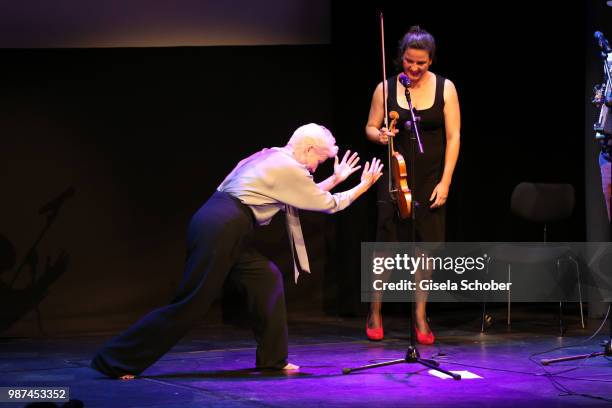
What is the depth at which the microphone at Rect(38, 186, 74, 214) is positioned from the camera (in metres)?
6.12

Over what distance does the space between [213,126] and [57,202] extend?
46.7 inches

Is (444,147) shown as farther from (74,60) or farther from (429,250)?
(74,60)

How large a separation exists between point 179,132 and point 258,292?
7.28ft

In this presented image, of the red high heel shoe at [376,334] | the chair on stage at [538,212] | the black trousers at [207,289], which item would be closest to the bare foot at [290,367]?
the black trousers at [207,289]

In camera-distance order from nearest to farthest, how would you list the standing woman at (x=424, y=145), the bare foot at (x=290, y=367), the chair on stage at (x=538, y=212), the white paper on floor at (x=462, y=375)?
1. the white paper on floor at (x=462, y=375)
2. the bare foot at (x=290, y=367)
3. the standing woman at (x=424, y=145)
4. the chair on stage at (x=538, y=212)

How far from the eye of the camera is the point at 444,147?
18.1ft

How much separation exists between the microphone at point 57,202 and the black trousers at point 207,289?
208 centimetres

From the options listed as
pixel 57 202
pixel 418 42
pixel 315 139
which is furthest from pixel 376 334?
pixel 57 202

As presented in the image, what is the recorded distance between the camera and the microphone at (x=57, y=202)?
6125mm

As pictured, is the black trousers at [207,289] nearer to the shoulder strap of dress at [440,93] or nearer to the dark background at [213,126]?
the shoulder strap of dress at [440,93]

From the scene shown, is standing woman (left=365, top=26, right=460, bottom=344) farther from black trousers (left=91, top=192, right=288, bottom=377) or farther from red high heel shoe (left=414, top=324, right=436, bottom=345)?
black trousers (left=91, top=192, right=288, bottom=377)

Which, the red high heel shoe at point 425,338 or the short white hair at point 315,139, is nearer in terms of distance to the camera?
the short white hair at point 315,139

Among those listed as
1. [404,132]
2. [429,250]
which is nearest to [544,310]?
[429,250]

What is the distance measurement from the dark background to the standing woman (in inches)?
32.6
